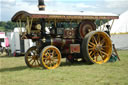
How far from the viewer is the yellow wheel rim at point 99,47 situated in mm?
9750

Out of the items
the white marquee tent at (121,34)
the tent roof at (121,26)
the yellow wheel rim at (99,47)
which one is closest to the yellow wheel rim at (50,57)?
the yellow wheel rim at (99,47)

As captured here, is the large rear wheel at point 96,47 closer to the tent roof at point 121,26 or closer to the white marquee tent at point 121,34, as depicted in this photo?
the white marquee tent at point 121,34

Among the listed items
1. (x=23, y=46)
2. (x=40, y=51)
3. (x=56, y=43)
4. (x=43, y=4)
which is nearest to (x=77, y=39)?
(x=56, y=43)

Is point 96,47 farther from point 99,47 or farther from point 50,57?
point 50,57

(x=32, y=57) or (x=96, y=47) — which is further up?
(x=96, y=47)

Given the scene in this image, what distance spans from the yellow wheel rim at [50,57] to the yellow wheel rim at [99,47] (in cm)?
155

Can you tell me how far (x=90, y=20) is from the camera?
1032 centimetres

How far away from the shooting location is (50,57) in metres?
8.71

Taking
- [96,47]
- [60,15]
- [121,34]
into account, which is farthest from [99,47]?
[121,34]

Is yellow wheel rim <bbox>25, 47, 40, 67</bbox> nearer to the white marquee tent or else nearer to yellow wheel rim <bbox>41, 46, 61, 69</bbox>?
yellow wheel rim <bbox>41, 46, 61, 69</bbox>

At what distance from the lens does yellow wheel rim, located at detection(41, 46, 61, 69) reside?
27.9 feet

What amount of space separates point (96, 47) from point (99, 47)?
149 mm

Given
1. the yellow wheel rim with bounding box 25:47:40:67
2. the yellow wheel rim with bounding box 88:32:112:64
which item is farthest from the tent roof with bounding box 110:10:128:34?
the yellow wheel rim with bounding box 25:47:40:67

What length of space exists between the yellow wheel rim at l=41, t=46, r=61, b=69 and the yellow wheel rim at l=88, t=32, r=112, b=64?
5.08ft
